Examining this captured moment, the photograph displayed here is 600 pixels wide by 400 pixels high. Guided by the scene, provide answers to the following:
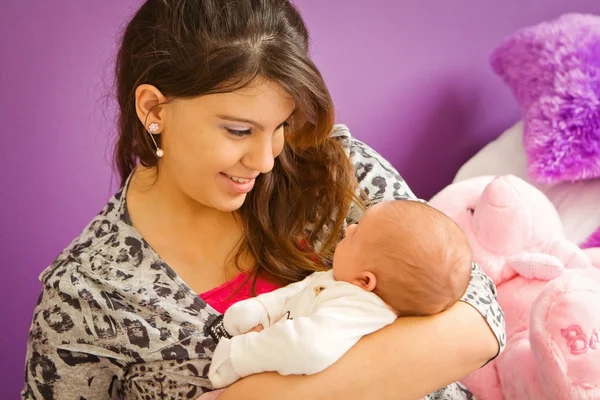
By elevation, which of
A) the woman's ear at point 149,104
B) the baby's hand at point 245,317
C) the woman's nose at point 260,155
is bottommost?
the baby's hand at point 245,317

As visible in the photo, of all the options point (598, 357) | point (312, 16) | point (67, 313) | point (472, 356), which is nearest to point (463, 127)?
point (312, 16)

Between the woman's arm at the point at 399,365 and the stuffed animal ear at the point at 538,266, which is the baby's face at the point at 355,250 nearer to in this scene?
the woman's arm at the point at 399,365

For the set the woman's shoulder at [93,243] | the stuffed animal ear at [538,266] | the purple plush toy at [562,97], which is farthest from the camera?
the purple plush toy at [562,97]

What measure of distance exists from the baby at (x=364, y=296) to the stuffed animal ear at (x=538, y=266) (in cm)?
58

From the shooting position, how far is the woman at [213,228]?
4.15 ft

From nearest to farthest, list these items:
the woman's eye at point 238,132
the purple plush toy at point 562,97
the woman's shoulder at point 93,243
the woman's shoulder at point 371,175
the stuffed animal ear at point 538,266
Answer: the woman's eye at point 238,132
the woman's shoulder at point 93,243
the woman's shoulder at point 371,175
the stuffed animal ear at point 538,266
the purple plush toy at point 562,97

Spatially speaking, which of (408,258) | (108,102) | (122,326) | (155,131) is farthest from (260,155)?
(108,102)

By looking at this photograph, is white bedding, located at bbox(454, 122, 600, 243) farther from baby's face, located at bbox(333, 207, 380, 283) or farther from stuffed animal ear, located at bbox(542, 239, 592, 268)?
baby's face, located at bbox(333, 207, 380, 283)

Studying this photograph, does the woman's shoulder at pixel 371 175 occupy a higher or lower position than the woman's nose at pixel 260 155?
lower

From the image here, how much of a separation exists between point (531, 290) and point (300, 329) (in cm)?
84

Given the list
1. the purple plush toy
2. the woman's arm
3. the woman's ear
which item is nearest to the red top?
the woman's arm

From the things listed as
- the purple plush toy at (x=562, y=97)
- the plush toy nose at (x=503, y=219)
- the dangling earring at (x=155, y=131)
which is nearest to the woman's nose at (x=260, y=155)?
the dangling earring at (x=155, y=131)

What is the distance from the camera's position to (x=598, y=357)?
1.49 meters

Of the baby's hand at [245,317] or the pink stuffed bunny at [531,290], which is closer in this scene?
the baby's hand at [245,317]
